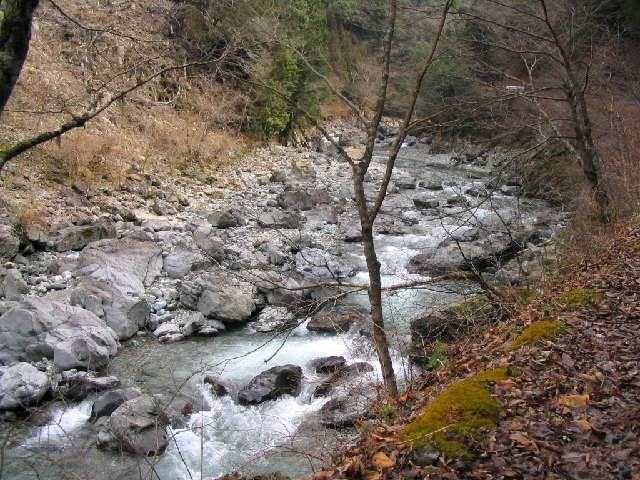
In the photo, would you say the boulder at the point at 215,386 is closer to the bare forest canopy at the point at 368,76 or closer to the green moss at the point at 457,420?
the bare forest canopy at the point at 368,76

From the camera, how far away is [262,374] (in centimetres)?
771

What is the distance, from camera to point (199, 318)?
30.8 feet

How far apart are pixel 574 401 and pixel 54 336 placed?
6854 millimetres

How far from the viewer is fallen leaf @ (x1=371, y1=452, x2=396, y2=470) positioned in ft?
10.6

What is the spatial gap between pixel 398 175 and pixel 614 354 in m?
17.9

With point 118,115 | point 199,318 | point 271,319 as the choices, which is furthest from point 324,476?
point 118,115

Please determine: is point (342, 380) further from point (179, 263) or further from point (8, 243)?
point (8, 243)

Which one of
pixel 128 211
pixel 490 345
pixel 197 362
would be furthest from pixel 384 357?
pixel 128 211

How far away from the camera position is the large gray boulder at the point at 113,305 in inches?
352

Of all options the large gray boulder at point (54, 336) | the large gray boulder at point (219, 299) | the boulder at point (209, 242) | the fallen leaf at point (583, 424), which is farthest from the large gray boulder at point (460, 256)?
the fallen leaf at point (583, 424)

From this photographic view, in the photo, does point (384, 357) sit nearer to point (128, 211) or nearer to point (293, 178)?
point (128, 211)

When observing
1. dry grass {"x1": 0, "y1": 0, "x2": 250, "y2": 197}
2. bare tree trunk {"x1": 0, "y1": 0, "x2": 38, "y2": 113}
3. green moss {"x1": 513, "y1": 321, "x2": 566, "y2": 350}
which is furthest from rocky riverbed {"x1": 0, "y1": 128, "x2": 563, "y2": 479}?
bare tree trunk {"x1": 0, "y1": 0, "x2": 38, "y2": 113}

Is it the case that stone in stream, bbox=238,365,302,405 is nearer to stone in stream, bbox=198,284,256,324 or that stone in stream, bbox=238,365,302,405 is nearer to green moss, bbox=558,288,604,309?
stone in stream, bbox=198,284,256,324

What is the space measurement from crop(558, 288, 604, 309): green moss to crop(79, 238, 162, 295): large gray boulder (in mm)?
7107
